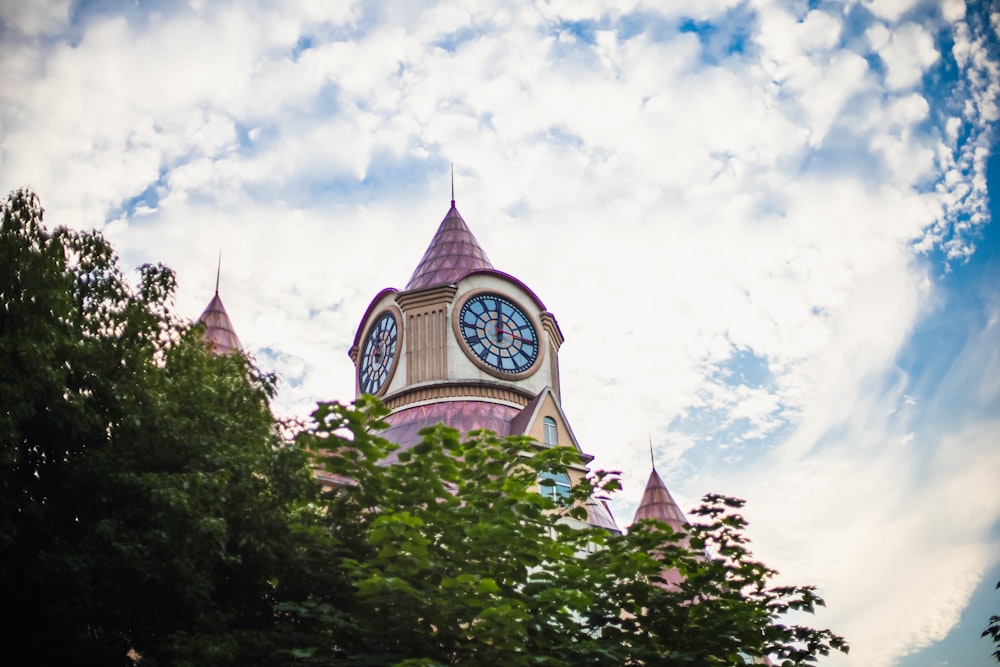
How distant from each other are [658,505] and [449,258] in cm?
1219

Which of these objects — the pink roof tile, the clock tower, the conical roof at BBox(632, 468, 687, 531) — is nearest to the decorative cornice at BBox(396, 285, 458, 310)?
the clock tower

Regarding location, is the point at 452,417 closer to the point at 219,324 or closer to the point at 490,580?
the point at 219,324

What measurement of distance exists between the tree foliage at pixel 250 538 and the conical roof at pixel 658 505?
70.9 ft

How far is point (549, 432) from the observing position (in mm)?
33250

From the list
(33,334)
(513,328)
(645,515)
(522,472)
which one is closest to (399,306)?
(513,328)

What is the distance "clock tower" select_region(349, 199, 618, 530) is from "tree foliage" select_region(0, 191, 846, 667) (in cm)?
1550

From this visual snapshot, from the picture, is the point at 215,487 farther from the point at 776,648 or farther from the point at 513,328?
the point at 513,328

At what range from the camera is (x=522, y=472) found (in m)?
17.3

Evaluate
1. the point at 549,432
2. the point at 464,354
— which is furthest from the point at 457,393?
the point at 549,432

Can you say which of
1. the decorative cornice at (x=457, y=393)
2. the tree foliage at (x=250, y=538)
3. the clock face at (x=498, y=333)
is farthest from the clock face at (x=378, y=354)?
the tree foliage at (x=250, y=538)

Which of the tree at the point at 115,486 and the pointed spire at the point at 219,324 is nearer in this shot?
the tree at the point at 115,486

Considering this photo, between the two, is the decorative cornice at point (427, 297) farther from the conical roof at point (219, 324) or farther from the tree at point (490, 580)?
the tree at point (490, 580)

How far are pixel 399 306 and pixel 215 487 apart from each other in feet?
70.1

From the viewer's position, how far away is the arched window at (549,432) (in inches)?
1296
